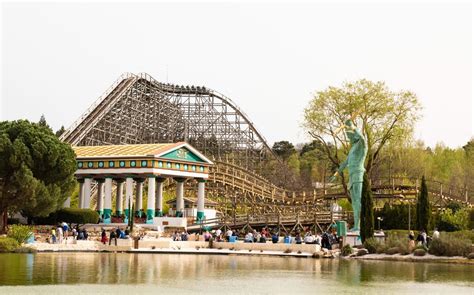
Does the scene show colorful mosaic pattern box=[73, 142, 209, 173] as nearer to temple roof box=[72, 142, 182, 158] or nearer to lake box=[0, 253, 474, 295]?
A: temple roof box=[72, 142, 182, 158]

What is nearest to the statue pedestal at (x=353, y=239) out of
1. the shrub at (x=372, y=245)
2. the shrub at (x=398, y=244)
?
the shrub at (x=372, y=245)

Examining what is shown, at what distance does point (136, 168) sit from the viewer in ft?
172

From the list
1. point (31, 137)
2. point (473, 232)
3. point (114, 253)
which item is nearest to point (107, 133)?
point (31, 137)

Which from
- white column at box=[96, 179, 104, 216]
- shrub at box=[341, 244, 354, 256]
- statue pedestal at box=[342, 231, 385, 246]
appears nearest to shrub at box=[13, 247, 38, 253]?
shrub at box=[341, 244, 354, 256]

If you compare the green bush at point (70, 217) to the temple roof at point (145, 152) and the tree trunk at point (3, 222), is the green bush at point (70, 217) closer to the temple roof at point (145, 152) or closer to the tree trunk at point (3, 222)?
the temple roof at point (145, 152)

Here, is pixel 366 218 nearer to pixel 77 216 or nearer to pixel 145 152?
pixel 145 152

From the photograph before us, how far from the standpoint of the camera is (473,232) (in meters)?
38.2

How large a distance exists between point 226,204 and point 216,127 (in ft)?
31.6

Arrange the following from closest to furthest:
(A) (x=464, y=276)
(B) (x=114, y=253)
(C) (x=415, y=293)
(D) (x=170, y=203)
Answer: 1. (C) (x=415, y=293)
2. (A) (x=464, y=276)
3. (B) (x=114, y=253)
4. (D) (x=170, y=203)

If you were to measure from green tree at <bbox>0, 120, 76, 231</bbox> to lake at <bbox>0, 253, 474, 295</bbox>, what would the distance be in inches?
341

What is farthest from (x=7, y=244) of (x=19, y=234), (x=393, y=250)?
(x=393, y=250)

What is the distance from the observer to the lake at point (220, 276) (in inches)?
801

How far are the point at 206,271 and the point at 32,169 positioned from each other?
62.3ft

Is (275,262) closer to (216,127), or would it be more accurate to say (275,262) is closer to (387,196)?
(387,196)
